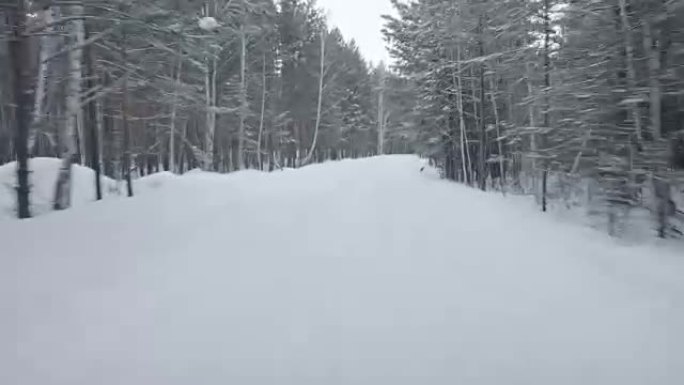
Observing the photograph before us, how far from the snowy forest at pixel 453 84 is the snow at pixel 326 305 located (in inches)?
72.9

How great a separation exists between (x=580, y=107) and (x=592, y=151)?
93 cm

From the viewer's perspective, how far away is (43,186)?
1174 cm

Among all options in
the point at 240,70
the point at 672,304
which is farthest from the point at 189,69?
the point at 672,304

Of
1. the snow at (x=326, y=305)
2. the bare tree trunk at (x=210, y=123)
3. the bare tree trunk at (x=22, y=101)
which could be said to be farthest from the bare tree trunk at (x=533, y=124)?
the bare tree trunk at (x=210, y=123)

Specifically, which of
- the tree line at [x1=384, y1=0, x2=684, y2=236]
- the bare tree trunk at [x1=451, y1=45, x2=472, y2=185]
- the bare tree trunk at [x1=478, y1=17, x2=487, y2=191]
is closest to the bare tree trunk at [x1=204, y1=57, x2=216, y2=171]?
the bare tree trunk at [x1=451, y1=45, x2=472, y2=185]

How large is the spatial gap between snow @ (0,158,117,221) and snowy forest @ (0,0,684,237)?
68cm

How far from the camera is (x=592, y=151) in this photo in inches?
355

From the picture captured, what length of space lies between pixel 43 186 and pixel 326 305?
1046cm

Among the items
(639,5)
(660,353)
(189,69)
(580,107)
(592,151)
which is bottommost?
(660,353)

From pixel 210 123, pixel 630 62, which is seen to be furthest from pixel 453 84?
pixel 630 62

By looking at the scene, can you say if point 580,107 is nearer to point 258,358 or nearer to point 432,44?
point 258,358

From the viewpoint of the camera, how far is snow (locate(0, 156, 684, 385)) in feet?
10.9

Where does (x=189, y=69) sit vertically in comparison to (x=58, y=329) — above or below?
above

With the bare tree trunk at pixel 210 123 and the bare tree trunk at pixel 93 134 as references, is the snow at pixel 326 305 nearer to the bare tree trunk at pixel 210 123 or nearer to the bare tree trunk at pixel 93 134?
the bare tree trunk at pixel 93 134
